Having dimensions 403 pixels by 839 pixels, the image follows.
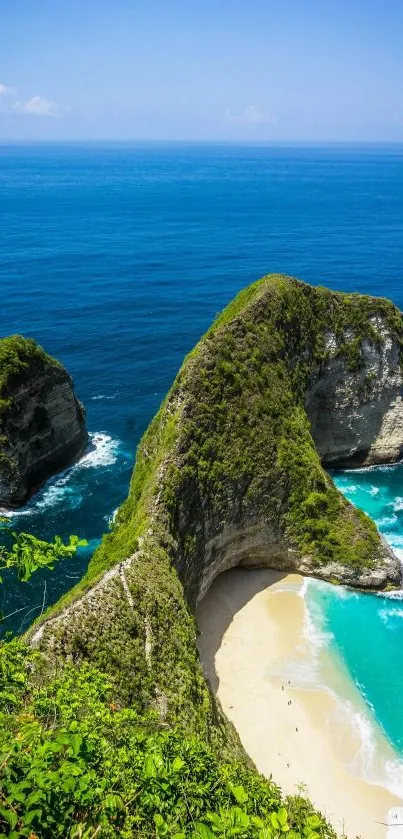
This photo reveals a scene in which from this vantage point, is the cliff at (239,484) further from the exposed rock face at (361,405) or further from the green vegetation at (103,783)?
the green vegetation at (103,783)

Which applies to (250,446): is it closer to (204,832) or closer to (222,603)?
(222,603)

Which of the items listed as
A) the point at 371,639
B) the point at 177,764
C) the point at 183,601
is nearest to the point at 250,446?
the point at 183,601

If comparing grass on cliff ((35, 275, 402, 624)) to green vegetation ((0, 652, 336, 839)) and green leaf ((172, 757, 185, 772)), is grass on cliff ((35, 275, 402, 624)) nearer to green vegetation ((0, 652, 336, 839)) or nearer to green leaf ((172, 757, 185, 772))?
green vegetation ((0, 652, 336, 839))

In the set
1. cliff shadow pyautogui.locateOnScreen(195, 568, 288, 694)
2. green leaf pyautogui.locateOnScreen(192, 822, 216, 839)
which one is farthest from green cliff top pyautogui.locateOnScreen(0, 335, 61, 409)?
green leaf pyautogui.locateOnScreen(192, 822, 216, 839)

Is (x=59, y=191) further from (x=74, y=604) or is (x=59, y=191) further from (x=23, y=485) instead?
(x=74, y=604)

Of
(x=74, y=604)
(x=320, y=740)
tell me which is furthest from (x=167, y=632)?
(x=320, y=740)

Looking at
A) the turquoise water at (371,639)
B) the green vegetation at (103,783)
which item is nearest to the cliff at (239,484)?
the turquoise water at (371,639)

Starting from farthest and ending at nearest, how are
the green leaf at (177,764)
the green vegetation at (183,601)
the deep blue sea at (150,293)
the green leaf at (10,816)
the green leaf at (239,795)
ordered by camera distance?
1. the deep blue sea at (150,293)
2. the green leaf at (177,764)
3. the green leaf at (239,795)
4. the green vegetation at (183,601)
5. the green leaf at (10,816)
